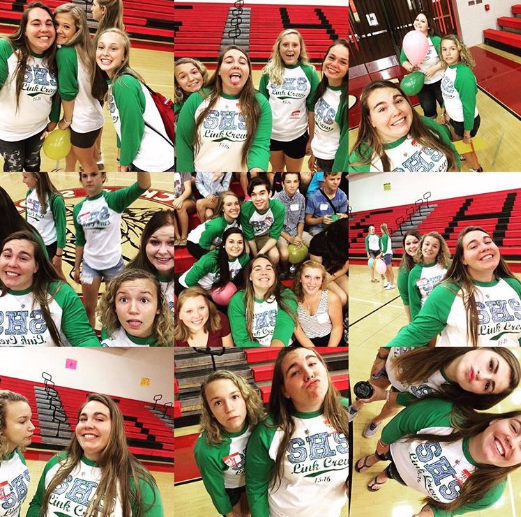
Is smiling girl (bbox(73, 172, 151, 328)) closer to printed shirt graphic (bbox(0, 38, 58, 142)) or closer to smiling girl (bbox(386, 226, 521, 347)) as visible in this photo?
printed shirt graphic (bbox(0, 38, 58, 142))

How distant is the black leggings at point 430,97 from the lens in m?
3.41

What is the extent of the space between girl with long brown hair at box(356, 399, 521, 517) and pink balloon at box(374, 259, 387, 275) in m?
0.72

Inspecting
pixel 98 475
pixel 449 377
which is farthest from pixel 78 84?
pixel 449 377

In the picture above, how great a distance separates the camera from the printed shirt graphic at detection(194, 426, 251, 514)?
3471 mm

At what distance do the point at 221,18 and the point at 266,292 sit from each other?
4.44 ft

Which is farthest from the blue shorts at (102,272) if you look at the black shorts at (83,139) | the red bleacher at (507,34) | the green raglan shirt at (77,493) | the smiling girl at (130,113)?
the red bleacher at (507,34)

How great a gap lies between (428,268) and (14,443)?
2236mm

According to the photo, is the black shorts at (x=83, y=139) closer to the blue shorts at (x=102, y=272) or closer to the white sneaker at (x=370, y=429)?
the blue shorts at (x=102, y=272)

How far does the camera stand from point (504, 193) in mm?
3451

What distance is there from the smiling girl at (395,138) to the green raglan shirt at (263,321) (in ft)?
2.57

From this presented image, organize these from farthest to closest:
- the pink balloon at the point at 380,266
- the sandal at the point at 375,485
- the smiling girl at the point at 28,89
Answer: the sandal at the point at 375,485, the pink balloon at the point at 380,266, the smiling girl at the point at 28,89

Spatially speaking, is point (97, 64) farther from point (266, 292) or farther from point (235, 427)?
point (235, 427)

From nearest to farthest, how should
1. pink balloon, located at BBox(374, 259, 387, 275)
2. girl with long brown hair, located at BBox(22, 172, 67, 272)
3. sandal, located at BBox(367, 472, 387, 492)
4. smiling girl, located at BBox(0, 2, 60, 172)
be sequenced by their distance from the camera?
smiling girl, located at BBox(0, 2, 60, 172)
girl with long brown hair, located at BBox(22, 172, 67, 272)
pink balloon, located at BBox(374, 259, 387, 275)
sandal, located at BBox(367, 472, 387, 492)

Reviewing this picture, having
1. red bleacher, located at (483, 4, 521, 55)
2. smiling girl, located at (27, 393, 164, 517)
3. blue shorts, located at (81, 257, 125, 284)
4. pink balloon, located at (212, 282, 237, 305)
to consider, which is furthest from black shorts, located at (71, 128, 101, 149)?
red bleacher, located at (483, 4, 521, 55)
